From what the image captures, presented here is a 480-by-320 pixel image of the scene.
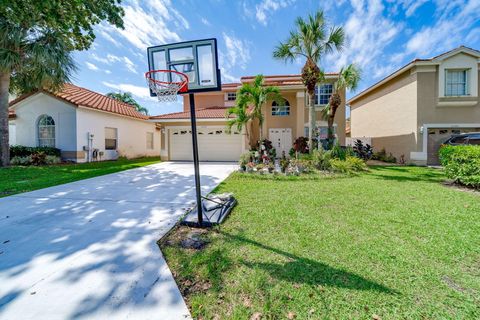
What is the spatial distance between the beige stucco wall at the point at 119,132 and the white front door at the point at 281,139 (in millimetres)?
12632

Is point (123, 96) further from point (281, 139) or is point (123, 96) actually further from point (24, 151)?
point (281, 139)

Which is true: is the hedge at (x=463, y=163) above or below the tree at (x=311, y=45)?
below

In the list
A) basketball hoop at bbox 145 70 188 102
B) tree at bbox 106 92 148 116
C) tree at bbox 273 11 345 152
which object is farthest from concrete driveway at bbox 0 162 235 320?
tree at bbox 106 92 148 116

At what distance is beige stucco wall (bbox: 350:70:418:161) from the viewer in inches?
541

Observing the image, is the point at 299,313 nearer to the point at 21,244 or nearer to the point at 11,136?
the point at 21,244


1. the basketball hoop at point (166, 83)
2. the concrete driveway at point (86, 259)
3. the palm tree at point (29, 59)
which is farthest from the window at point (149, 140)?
the basketball hoop at point (166, 83)

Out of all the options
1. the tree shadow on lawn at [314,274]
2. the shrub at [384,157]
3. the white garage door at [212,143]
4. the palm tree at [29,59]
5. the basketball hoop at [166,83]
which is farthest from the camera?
the shrub at [384,157]

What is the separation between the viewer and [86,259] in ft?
9.71

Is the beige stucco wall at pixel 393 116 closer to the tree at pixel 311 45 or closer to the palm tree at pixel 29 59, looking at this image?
the tree at pixel 311 45

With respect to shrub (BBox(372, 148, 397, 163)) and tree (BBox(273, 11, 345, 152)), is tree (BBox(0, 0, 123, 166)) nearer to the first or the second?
tree (BBox(273, 11, 345, 152))

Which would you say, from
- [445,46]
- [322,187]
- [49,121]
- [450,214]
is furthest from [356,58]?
[49,121]

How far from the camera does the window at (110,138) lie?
1666cm

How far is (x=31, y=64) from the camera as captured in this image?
11453 mm

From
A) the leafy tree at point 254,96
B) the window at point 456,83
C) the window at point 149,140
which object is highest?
the window at point 456,83
